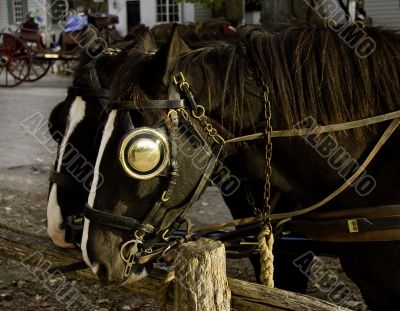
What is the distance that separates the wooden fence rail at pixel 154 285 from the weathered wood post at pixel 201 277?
128 mm

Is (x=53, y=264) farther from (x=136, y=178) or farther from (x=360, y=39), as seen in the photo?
(x=360, y=39)

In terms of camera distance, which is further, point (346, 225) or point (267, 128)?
point (346, 225)

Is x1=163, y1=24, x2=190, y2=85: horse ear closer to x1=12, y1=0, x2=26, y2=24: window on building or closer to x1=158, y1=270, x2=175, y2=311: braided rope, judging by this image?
x1=158, y1=270, x2=175, y2=311: braided rope

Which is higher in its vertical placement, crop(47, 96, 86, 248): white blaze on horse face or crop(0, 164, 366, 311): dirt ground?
crop(47, 96, 86, 248): white blaze on horse face

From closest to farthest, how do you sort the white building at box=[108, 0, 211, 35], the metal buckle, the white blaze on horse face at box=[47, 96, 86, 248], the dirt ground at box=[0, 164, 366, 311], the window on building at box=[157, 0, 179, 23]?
the metal buckle < the white blaze on horse face at box=[47, 96, 86, 248] < the dirt ground at box=[0, 164, 366, 311] < the white building at box=[108, 0, 211, 35] < the window on building at box=[157, 0, 179, 23]

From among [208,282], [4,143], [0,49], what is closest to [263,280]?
[208,282]

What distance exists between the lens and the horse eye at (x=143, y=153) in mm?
1881

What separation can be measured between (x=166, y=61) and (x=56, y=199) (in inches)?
51.3

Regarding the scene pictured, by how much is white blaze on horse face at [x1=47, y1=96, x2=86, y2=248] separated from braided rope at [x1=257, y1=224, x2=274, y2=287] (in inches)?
41.4

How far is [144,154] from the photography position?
1.88 m

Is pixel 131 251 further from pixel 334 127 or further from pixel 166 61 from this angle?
pixel 334 127

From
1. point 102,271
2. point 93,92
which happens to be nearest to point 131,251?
point 102,271

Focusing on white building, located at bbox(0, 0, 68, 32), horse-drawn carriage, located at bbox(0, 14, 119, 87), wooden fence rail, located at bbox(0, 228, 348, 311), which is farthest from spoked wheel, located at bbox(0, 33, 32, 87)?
wooden fence rail, located at bbox(0, 228, 348, 311)

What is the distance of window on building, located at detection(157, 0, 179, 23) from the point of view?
71.8 feet
